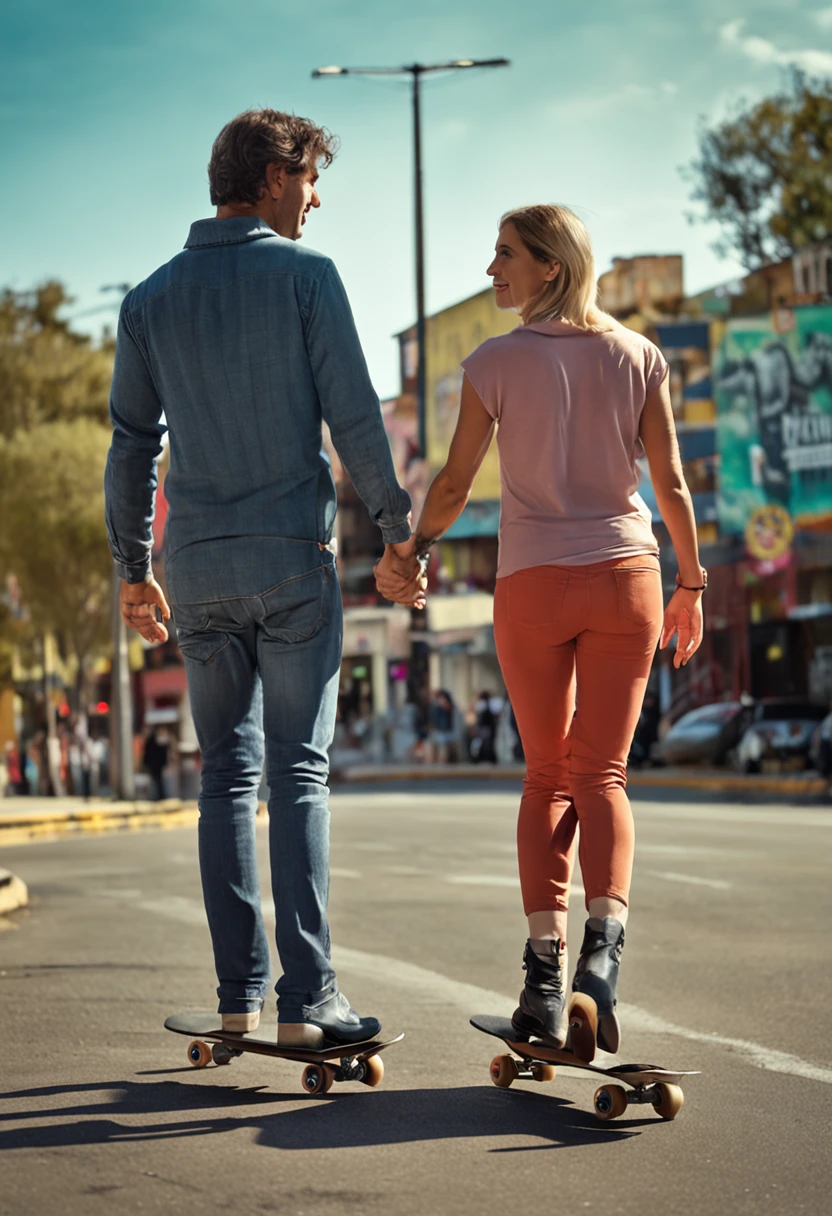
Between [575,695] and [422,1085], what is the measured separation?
36.1 inches

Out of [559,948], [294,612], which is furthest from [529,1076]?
[294,612]

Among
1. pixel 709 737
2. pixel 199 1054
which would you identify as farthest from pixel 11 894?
pixel 709 737

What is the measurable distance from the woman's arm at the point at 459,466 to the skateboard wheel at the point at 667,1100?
4.21 ft

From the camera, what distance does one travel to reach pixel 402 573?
4148 mm

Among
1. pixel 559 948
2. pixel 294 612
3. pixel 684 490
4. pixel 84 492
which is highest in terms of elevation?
pixel 84 492

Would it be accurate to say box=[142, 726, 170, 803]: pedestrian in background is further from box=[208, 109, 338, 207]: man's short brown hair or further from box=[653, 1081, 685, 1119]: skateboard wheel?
box=[653, 1081, 685, 1119]: skateboard wheel

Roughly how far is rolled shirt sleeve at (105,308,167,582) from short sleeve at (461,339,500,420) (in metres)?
0.74

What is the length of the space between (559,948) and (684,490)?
3.50 feet

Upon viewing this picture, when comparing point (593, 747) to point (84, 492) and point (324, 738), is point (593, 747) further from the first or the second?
point (84, 492)

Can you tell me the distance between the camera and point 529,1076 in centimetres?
403

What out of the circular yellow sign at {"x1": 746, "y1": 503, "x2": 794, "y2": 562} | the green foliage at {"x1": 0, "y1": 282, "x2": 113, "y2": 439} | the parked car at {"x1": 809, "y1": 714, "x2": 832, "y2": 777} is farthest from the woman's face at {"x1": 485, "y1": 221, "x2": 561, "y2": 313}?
the green foliage at {"x1": 0, "y1": 282, "x2": 113, "y2": 439}

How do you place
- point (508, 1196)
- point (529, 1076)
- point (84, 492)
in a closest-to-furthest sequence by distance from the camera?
1. point (508, 1196)
2. point (529, 1076)
3. point (84, 492)

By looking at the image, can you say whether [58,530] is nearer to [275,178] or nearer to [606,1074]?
[275,178]

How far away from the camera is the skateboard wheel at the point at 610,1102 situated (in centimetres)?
362
